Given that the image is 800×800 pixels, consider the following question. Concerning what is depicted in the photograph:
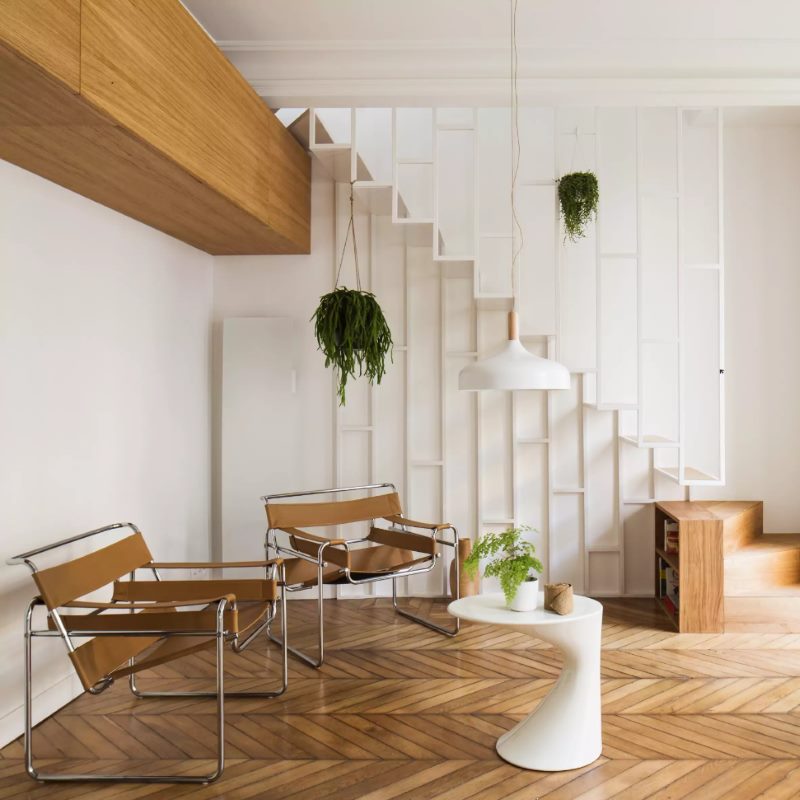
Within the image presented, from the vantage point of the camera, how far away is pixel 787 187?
17.9 ft

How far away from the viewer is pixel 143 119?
2.86 m

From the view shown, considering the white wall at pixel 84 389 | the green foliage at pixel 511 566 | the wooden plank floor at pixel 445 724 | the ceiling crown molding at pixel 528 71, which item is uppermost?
the ceiling crown molding at pixel 528 71

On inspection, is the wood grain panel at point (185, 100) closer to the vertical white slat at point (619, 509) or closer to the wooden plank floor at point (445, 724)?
the wooden plank floor at point (445, 724)

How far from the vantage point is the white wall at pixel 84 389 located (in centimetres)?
326

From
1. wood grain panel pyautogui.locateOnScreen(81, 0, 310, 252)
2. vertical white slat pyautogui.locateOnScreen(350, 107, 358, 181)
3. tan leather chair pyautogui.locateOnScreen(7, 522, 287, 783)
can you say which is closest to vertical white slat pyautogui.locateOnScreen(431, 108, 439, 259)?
vertical white slat pyautogui.locateOnScreen(350, 107, 358, 181)

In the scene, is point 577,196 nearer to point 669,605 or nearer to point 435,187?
point 435,187

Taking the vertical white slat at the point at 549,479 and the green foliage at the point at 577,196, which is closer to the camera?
the green foliage at the point at 577,196

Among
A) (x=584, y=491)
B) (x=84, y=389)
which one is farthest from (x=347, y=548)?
(x=84, y=389)

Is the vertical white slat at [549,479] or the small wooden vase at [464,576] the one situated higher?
the vertical white slat at [549,479]

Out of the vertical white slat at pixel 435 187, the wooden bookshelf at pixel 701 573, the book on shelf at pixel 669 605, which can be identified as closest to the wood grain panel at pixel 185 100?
the vertical white slat at pixel 435 187

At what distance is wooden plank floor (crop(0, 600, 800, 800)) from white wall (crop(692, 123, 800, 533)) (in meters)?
1.29

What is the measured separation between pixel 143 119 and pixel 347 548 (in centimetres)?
281

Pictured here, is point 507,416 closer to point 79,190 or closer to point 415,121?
point 415,121

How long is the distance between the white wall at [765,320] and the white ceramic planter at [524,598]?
2.82 metres
